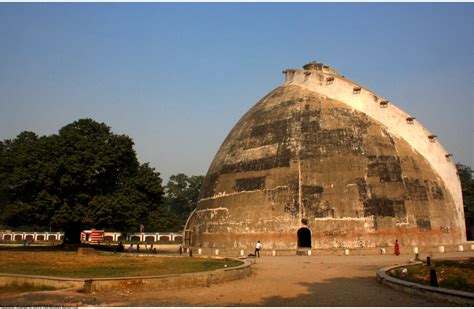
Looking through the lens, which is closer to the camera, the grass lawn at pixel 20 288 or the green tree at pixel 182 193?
the grass lawn at pixel 20 288

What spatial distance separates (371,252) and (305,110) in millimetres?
12206

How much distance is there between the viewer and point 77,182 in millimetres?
29719

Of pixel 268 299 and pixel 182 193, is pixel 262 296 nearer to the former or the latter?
pixel 268 299

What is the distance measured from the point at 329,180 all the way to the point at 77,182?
1726 centimetres

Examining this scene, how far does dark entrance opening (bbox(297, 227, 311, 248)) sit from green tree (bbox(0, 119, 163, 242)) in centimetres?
1075

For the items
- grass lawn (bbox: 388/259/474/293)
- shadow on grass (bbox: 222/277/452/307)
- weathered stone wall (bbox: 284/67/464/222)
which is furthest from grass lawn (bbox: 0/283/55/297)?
weathered stone wall (bbox: 284/67/464/222)

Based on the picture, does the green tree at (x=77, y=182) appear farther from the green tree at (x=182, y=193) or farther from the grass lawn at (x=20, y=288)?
the green tree at (x=182, y=193)

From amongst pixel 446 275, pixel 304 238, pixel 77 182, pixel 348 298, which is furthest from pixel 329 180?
pixel 348 298

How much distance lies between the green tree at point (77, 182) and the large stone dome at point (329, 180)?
6100 mm

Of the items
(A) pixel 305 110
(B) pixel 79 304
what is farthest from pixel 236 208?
(B) pixel 79 304

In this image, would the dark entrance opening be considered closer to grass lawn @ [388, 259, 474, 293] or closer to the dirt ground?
grass lawn @ [388, 259, 474, 293]

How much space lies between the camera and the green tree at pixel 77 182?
29.1 meters

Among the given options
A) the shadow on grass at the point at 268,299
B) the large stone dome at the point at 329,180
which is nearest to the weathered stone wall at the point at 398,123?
the large stone dome at the point at 329,180

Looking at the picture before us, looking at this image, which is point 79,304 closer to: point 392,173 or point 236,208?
point 236,208
